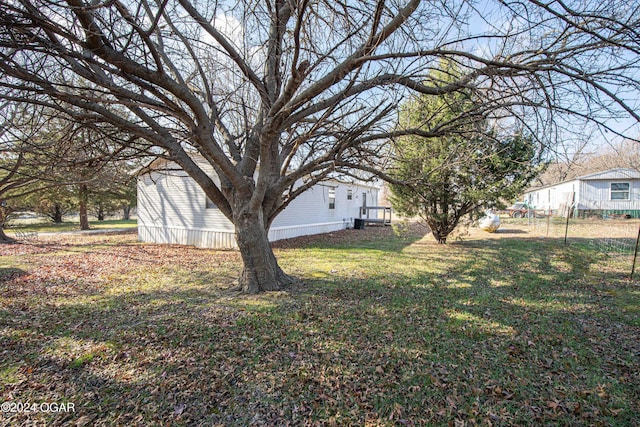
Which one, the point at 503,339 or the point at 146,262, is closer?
the point at 503,339

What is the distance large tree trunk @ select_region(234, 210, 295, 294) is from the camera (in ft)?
19.3

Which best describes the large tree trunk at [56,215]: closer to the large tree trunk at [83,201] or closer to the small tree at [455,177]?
the large tree trunk at [83,201]

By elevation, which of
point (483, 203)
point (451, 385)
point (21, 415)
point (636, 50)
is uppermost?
point (636, 50)

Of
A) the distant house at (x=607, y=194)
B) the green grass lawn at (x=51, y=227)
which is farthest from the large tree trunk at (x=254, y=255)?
the distant house at (x=607, y=194)

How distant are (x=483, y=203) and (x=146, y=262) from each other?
11.7 meters

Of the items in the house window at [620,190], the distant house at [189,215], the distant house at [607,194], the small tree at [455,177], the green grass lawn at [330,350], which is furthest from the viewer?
the house window at [620,190]

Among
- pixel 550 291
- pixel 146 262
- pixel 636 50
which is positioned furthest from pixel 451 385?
pixel 146 262

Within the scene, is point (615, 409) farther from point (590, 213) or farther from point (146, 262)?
point (590, 213)

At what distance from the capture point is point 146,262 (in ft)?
31.9

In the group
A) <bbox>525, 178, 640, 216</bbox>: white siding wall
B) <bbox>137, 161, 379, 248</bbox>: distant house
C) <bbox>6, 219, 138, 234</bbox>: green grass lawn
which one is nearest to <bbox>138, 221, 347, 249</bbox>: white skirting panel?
<bbox>137, 161, 379, 248</bbox>: distant house

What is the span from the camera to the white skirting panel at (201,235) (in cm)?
1269

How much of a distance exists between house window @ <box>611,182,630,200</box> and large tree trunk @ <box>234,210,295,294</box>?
94.9ft

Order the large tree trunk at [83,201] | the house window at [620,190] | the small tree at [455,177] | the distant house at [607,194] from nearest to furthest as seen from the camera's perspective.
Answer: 1. the small tree at [455,177]
2. the large tree trunk at [83,201]
3. the distant house at [607,194]
4. the house window at [620,190]

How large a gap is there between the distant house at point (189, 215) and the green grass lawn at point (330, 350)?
531 cm
